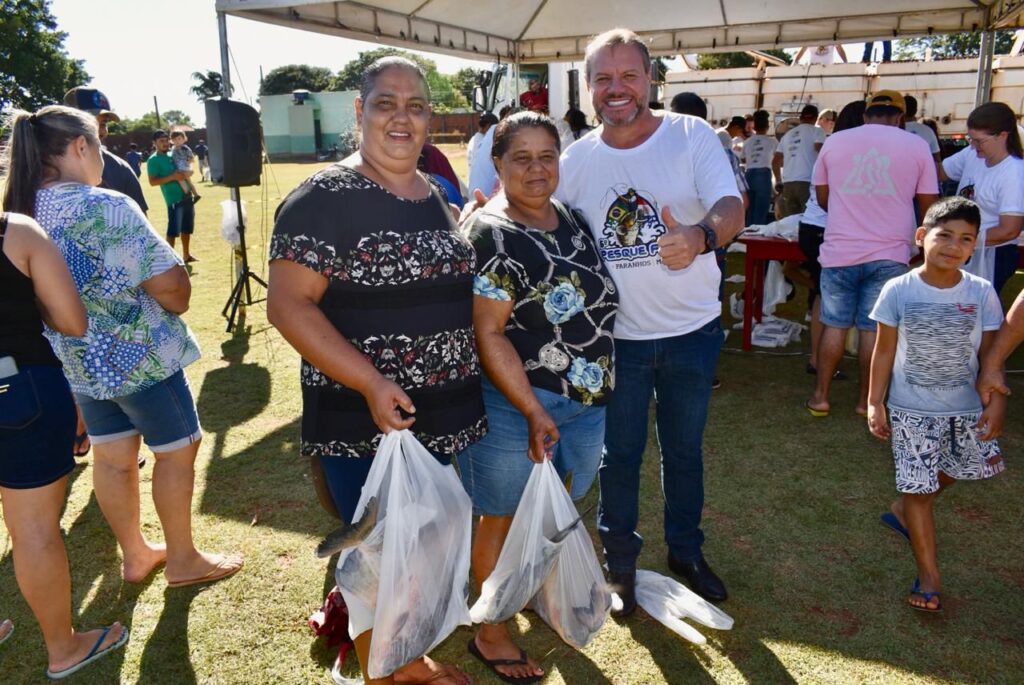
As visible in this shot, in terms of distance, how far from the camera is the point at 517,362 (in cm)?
194

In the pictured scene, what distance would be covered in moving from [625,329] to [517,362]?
1.77 feet

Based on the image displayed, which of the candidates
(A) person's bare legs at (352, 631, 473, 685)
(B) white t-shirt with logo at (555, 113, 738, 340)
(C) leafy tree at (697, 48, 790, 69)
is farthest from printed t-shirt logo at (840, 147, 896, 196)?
(C) leafy tree at (697, 48, 790, 69)

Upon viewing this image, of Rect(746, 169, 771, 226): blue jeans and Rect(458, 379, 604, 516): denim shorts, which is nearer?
Rect(458, 379, 604, 516): denim shorts

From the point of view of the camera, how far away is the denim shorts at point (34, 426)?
2.03 metres

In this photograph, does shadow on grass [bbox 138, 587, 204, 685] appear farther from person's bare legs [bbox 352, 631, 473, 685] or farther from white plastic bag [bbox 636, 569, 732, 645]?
white plastic bag [bbox 636, 569, 732, 645]

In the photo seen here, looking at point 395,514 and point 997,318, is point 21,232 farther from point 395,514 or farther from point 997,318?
point 997,318

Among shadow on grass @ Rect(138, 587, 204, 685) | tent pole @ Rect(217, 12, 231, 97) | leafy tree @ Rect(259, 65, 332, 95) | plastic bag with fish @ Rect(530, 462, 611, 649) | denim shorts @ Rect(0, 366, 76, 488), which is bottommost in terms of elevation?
shadow on grass @ Rect(138, 587, 204, 685)

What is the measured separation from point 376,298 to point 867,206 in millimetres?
3198

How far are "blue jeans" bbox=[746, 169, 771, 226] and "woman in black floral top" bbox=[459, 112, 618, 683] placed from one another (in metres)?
8.38

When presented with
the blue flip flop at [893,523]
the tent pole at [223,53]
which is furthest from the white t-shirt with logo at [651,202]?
the tent pole at [223,53]

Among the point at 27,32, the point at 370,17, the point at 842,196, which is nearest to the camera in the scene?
the point at 842,196

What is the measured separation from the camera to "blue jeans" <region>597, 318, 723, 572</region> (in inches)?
93.7

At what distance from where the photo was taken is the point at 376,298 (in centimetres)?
171

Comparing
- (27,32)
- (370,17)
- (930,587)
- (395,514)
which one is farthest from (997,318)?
(27,32)
